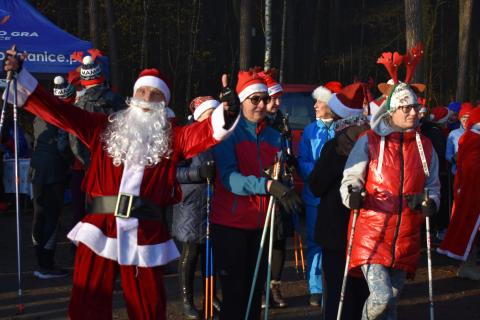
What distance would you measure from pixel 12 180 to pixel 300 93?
4898mm

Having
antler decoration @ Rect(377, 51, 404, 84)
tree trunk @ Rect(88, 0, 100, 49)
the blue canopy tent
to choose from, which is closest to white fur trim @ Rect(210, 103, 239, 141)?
antler decoration @ Rect(377, 51, 404, 84)

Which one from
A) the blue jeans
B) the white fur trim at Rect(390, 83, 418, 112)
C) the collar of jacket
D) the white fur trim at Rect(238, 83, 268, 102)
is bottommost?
the blue jeans

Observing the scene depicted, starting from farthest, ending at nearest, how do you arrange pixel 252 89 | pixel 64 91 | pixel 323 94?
pixel 64 91
pixel 323 94
pixel 252 89

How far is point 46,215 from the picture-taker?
27.7 ft

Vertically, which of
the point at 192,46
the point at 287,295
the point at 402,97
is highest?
the point at 192,46

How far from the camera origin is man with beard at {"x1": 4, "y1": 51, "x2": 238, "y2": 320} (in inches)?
182

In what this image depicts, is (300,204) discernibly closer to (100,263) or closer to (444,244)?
(100,263)

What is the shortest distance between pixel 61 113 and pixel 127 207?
647 mm

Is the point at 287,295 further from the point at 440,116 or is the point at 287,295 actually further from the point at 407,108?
the point at 440,116

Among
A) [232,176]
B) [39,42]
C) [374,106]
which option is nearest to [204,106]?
[374,106]

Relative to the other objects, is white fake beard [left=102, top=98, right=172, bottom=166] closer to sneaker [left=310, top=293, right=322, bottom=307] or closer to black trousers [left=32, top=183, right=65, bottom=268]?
sneaker [left=310, top=293, right=322, bottom=307]

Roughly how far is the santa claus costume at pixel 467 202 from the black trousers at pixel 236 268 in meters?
4.01

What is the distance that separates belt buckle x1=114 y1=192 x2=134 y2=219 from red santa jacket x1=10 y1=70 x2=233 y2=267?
0.04 meters

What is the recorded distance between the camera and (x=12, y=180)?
43.9 feet
